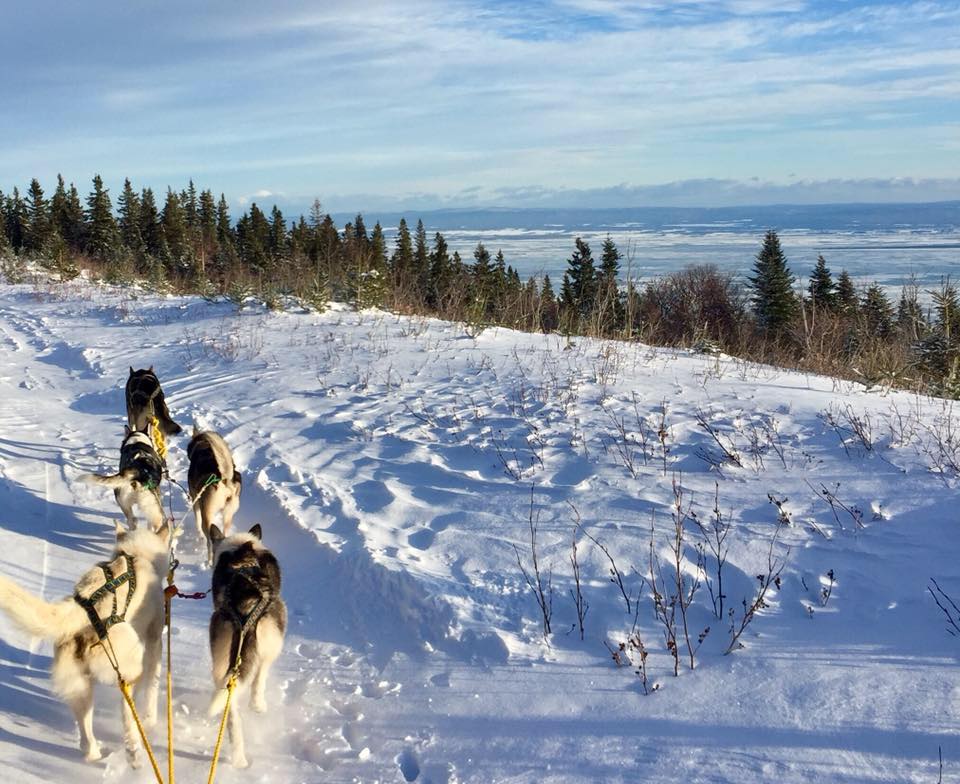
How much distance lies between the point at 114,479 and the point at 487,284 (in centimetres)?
1523

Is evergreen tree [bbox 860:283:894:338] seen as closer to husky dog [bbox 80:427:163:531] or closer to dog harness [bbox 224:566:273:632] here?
husky dog [bbox 80:427:163:531]

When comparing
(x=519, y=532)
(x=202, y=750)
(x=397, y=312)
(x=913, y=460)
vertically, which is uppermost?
(x=397, y=312)

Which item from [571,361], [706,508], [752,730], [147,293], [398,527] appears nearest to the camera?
[752,730]

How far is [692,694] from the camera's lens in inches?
144

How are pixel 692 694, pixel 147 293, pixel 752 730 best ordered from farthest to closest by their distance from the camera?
pixel 147 293 < pixel 692 694 < pixel 752 730

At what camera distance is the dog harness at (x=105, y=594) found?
3.24 m

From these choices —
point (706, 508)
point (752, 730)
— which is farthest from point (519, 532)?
point (752, 730)

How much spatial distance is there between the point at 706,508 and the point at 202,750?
3.85 m

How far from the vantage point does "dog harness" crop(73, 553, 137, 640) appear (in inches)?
127

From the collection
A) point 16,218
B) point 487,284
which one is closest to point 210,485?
point 487,284

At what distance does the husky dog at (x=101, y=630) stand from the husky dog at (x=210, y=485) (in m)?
1.78

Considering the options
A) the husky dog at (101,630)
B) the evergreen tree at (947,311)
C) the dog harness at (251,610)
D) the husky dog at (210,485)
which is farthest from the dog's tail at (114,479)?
the evergreen tree at (947,311)

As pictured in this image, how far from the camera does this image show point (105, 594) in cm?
331

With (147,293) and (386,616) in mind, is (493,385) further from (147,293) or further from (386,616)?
(147,293)
